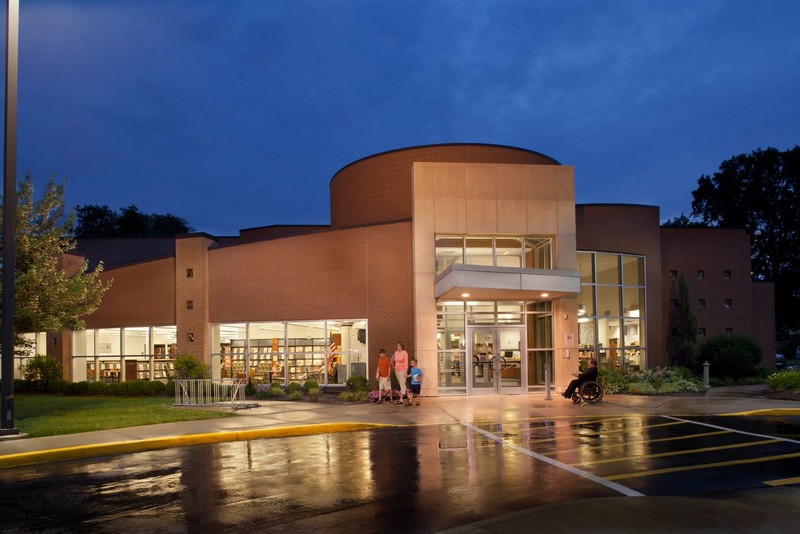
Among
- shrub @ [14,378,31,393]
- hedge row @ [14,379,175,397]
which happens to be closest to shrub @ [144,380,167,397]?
hedge row @ [14,379,175,397]

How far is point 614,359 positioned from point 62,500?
2362 centimetres

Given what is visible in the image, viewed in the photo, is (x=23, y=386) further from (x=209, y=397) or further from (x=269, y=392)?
(x=209, y=397)

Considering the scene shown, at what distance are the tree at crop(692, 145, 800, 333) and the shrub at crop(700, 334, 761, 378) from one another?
32.4 metres

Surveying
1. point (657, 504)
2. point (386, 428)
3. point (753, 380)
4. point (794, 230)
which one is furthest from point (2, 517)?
point (794, 230)

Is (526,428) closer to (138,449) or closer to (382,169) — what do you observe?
(138,449)

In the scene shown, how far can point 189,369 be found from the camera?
1029 inches

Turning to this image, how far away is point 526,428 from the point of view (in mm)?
15797

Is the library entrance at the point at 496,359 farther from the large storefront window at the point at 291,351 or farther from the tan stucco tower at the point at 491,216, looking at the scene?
the large storefront window at the point at 291,351

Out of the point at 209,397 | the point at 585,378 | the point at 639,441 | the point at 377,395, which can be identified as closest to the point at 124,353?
the point at 209,397

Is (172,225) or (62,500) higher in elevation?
(172,225)

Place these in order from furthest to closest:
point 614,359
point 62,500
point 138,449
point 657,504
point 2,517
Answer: point 614,359, point 138,449, point 62,500, point 2,517, point 657,504

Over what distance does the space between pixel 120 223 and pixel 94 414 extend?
7350 cm

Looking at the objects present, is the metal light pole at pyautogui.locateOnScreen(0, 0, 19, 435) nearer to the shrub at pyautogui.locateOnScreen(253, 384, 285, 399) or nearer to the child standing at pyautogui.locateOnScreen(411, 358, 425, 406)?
the shrub at pyautogui.locateOnScreen(253, 384, 285, 399)

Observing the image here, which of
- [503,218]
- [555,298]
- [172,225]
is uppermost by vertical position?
[172,225]
